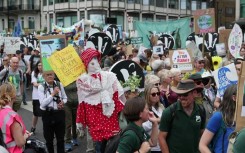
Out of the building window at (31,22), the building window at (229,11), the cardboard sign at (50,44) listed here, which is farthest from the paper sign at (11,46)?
the building window at (31,22)

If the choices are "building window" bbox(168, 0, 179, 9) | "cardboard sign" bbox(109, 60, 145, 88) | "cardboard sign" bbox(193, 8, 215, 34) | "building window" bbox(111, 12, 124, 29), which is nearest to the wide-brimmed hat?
"cardboard sign" bbox(109, 60, 145, 88)

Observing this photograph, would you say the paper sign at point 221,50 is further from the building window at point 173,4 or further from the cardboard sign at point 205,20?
the building window at point 173,4

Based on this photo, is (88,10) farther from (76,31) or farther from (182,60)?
(182,60)

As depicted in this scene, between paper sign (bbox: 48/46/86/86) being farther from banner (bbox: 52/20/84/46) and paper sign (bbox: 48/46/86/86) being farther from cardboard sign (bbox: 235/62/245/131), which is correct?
banner (bbox: 52/20/84/46)

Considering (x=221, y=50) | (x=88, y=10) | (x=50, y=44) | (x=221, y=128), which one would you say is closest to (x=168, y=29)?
(x=221, y=50)

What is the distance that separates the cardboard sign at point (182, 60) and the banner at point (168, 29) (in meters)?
7.20

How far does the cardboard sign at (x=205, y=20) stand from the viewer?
1130 centimetres

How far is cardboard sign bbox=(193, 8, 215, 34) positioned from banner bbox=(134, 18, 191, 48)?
4.87 metres

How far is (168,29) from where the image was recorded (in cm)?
1738

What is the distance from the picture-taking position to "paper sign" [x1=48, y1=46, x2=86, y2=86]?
610 centimetres

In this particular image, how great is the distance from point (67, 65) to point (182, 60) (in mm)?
3667

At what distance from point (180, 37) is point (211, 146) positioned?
44.0ft

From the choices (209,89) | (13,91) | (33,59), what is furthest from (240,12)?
(13,91)

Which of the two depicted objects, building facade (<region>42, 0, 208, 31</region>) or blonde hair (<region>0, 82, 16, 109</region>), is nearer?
blonde hair (<region>0, 82, 16, 109</region>)
